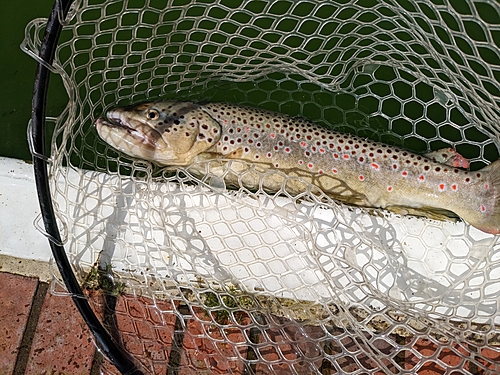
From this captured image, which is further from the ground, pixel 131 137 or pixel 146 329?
pixel 131 137

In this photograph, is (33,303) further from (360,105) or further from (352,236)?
(360,105)

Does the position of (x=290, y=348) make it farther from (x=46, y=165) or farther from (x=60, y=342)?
(x=46, y=165)

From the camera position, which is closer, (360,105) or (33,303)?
(33,303)

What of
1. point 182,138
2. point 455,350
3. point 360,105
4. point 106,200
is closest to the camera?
point 455,350

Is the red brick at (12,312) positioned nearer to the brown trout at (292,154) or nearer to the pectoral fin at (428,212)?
the brown trout at (292,154)

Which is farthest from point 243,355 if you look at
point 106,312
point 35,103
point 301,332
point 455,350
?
point 35,103

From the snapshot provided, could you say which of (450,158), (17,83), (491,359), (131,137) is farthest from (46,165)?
(491,359)
